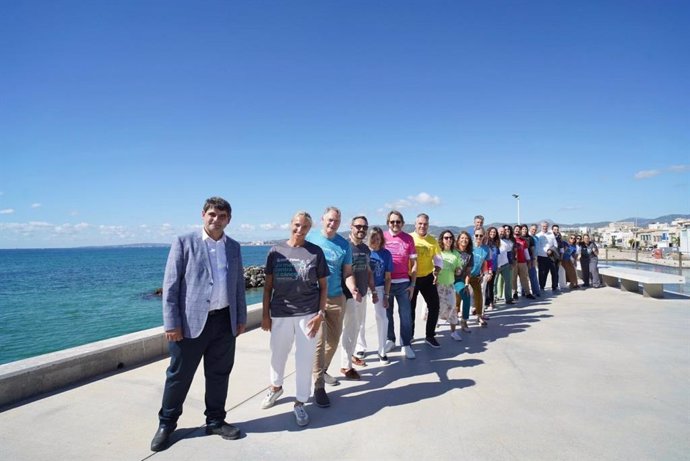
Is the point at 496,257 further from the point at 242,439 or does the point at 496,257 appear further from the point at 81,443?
the point at 81,443

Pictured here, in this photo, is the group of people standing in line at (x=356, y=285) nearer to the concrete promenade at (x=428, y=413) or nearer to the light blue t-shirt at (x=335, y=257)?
the light blue t-shirt at (x=335, y=257)

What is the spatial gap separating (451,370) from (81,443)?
3681mm

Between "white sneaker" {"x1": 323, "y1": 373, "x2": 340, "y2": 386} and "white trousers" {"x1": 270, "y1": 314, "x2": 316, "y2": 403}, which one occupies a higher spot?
"white trousers" {"x1": 270, "y1": 314, "x2": 316, "y2": 403}

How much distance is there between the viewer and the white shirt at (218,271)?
289 cm

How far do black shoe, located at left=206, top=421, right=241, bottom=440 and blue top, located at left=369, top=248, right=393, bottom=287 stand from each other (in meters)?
2.53

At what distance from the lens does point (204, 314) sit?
9.12 ft

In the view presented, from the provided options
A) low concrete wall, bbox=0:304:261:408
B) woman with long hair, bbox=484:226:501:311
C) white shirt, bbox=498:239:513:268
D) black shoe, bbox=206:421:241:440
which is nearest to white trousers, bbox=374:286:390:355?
black shoe, bbox=206:421:241:440

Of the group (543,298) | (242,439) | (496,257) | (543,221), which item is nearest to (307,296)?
(242,439)

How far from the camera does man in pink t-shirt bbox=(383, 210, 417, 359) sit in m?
4.98

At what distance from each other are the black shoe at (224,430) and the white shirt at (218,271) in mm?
952

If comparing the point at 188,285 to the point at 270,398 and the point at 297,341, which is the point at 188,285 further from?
the point at 270,398

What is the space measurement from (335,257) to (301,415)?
153cm

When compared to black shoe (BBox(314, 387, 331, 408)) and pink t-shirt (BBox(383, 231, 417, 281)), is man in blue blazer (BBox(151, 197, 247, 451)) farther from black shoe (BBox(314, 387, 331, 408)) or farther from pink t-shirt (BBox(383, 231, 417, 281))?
pink t-shirt (BBox(383, 231, 417, 281))

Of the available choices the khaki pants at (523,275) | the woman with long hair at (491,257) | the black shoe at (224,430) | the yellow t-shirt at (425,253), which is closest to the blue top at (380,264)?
the yellow t-shirt at (425,253)
